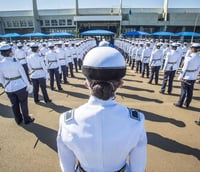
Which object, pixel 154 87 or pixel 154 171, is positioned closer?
pixel 154 171

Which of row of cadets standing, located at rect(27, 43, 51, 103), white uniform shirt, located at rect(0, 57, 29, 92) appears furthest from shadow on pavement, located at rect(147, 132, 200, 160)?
row of cadets standing, located at rect(27, 43, 51, 103)

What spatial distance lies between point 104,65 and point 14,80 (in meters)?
4.13

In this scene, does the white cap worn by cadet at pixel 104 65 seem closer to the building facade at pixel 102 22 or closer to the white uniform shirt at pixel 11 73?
the white uniform shirt at pixel 11 73

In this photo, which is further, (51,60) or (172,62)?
(51,60)

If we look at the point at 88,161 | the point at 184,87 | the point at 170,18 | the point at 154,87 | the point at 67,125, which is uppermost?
the point at 170,18

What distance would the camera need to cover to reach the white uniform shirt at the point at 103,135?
46.0 inches

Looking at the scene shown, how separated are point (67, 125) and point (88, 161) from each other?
11.7 inches

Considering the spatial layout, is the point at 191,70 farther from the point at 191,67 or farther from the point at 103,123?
the point at 103,123

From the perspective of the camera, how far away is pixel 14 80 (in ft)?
15.2

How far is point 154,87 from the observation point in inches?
336

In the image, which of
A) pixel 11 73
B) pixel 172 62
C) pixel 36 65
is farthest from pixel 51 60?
pixel 172 62

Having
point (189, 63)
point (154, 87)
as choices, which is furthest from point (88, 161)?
point (154, 87)

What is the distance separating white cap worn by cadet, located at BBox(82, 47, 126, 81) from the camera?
1.14m

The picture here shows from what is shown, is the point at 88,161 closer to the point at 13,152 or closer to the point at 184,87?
the point at 13,152
